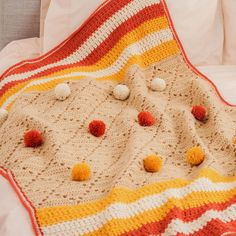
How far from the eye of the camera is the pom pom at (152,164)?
3.74 ft

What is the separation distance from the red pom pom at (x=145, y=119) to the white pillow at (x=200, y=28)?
46 centimetres

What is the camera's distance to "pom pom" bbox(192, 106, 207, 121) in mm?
1353

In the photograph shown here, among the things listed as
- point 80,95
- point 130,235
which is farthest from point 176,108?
point 130,235

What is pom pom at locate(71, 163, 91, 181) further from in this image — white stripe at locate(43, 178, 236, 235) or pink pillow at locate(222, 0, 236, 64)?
pink pillow at locate(222, 0, 236, 64)

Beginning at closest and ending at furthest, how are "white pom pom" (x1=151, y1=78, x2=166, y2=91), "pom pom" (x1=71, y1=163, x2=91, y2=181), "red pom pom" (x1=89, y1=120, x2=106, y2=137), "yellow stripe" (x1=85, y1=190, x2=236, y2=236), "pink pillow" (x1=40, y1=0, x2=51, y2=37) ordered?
1. "yellow stripe" (x1=85, y1=190, x2=236, y2=236)
2. "pom pom" (x1=71, y1=163, x2=91, y2=181)
3. "red pom pom" (x1=89, y1=120, x2=106, y2=137)
4. "white pom pom" (x1=151, y1=78, x2=166, y2=91)
5. "pink pillow" (x1=40, y1=0, x2=51, y2=37)

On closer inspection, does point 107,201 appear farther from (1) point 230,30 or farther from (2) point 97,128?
(1) point 230,30

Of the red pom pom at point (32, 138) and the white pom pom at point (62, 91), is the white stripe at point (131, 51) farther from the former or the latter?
the red pom pom at point (32, 138)

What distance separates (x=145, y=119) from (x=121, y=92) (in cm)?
15

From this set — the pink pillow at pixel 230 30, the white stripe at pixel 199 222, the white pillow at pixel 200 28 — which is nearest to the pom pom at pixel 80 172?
the white stripe at pixel 199 222

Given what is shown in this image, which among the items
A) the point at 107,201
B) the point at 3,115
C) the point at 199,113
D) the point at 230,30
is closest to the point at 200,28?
the point at 230,30

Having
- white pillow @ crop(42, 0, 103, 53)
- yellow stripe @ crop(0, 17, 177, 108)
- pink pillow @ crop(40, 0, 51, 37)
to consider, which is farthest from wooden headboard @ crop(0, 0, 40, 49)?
yellow stripe @ crop(0, 17, 177, 108)

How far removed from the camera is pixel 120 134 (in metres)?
1.29

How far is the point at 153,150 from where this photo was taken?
122 cm

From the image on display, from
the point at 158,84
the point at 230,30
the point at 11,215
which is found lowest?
the point at 11,215
